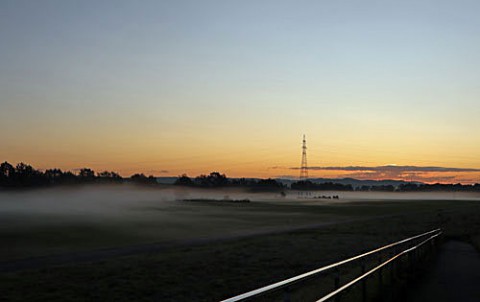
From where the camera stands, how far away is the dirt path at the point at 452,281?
1284cm

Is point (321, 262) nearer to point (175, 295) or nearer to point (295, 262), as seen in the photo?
point (295, 262)

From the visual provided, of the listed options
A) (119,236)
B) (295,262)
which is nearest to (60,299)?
(295,262)

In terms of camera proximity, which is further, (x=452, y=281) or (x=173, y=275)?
(x=173, y=275)

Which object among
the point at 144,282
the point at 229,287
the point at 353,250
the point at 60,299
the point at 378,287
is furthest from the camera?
the point at 353,250

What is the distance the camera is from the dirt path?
12.8 m

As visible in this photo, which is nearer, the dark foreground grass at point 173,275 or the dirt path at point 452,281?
the dirt path at point 452,281

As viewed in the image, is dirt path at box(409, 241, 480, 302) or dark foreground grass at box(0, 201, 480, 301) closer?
dirt path at box(409, 241, 480, 302)

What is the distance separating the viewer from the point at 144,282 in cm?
1975

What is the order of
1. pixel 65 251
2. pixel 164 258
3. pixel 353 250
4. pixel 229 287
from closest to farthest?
pixel 229 287
pixel 164 258
pixel 353 250
pixel 65 251

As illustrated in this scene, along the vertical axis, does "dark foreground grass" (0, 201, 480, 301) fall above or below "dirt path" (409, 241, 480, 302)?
below

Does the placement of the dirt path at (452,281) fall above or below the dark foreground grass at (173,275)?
above

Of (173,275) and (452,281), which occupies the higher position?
(452,281)

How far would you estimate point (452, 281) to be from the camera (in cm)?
1541

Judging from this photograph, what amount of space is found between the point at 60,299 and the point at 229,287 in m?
5.10
